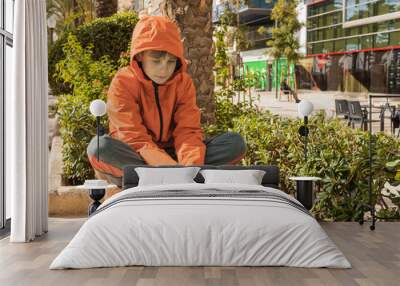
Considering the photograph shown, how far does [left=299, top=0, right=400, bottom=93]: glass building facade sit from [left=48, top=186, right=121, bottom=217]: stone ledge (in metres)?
6.43

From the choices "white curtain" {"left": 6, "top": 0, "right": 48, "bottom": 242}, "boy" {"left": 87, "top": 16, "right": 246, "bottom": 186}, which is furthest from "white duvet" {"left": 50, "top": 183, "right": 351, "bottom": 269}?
"boy" {"left": 87, "top": 16, "right": 246, "bottom": 186}

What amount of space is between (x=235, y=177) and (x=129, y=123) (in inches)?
44.4

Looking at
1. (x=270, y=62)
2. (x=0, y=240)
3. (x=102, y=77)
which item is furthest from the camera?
(x=270, y=62)

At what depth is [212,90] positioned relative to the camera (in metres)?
7.40

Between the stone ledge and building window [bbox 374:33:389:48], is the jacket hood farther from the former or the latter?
building window [bbox 374:33:389:48]

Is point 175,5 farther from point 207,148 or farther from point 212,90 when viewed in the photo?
point 207,148

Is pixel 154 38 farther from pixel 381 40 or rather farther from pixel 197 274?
pixel 381 40

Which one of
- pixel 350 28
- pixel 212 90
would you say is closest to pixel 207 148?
pixel 212 90

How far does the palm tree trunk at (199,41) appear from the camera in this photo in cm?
712

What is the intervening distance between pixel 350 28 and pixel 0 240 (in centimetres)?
1036

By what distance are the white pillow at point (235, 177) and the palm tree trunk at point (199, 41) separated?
79.4 inches

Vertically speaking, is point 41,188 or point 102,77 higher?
point 102,77

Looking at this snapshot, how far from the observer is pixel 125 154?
226 inches

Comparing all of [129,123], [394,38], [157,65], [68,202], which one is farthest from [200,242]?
[394,38]
